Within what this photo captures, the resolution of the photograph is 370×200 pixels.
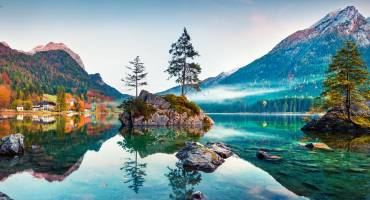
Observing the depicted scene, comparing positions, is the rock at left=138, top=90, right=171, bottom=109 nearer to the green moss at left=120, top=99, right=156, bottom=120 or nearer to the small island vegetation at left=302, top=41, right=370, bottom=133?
the green moss at left=120, top=99, right=156, bottom=120

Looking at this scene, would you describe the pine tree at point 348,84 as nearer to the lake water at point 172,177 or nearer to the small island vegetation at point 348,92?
the small island vegetation at point 348,92

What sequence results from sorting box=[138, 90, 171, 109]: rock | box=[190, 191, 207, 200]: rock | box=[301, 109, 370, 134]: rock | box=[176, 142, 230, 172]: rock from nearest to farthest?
box=[190, 191, 207, 200]: rock
box=[176, 142, 230, 172]: rock
box=[301, 109, 370, 134]: rock
box=[138, 90, 171, 109]: rock

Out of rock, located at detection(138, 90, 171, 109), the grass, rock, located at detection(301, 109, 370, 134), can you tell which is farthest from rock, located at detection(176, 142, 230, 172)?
rock, located at detection(138, 90, 171, 109)

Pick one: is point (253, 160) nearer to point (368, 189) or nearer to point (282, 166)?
point (282, 166)

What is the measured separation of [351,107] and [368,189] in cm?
4875

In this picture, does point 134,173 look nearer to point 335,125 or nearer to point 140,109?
point 335,125

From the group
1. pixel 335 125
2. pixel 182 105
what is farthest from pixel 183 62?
pixel 335 125

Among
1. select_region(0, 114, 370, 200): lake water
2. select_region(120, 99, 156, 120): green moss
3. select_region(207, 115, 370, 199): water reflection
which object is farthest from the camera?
select_region(120, 99, 156, 120): green moss

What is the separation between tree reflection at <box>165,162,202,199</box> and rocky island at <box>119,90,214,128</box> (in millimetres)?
47234

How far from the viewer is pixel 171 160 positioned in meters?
24.5

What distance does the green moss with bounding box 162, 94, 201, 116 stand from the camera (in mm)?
69750

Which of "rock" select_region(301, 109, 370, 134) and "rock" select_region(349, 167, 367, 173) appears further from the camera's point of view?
"rock" select_region(301, 109, 370, 134)

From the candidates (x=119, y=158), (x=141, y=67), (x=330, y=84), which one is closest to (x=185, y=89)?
(x=141, y=67)

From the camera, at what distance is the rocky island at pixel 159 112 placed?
68.4 metres
